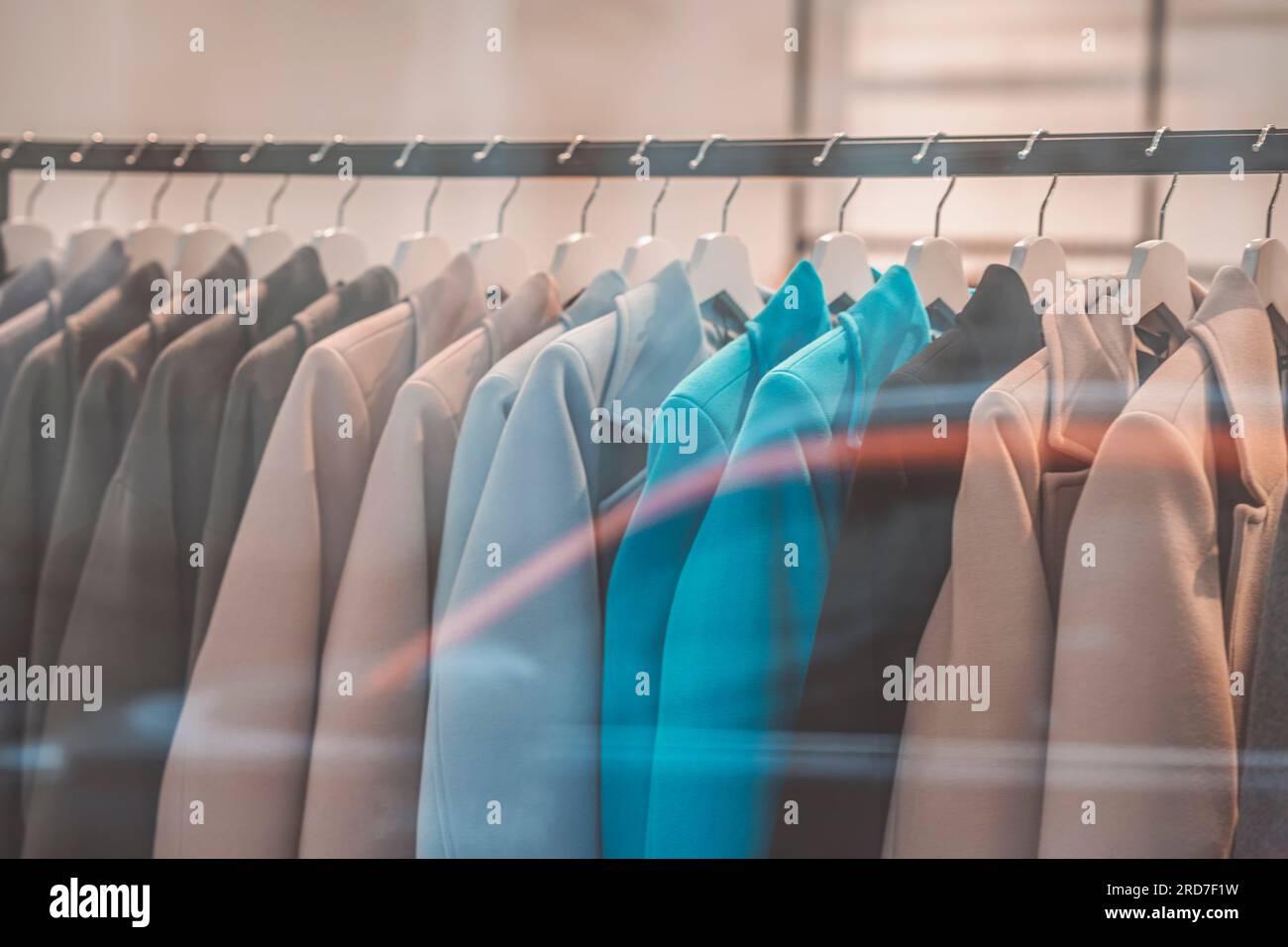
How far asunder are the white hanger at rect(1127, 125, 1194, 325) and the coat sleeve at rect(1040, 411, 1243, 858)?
0.16 m

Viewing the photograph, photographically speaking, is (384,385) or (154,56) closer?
(384,385)

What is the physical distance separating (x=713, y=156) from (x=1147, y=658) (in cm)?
47

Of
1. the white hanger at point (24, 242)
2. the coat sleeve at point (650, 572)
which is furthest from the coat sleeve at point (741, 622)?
the white hanger at point (24, 242)

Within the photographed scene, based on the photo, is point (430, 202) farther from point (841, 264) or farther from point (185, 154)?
point (841, 264)

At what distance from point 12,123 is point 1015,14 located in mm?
835

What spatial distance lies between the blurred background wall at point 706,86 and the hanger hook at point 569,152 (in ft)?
0.23

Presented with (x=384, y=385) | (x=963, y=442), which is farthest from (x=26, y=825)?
(x=963, y=442)

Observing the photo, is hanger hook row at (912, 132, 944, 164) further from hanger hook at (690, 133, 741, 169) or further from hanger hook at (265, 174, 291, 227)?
hanger hook at (265, 174, 291, 227)

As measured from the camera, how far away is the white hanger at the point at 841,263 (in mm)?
823

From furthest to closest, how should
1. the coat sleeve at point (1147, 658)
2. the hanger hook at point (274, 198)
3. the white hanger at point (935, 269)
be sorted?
the hanger hook at point (274, 198) → the white hanger at point (935, 269) → the coat sleeve at point (1147, 658)

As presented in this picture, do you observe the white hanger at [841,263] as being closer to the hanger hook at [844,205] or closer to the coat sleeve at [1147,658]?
the hanger hook at [844,205]

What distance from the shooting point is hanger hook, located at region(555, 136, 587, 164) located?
837mm

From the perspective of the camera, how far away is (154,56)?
900mm
